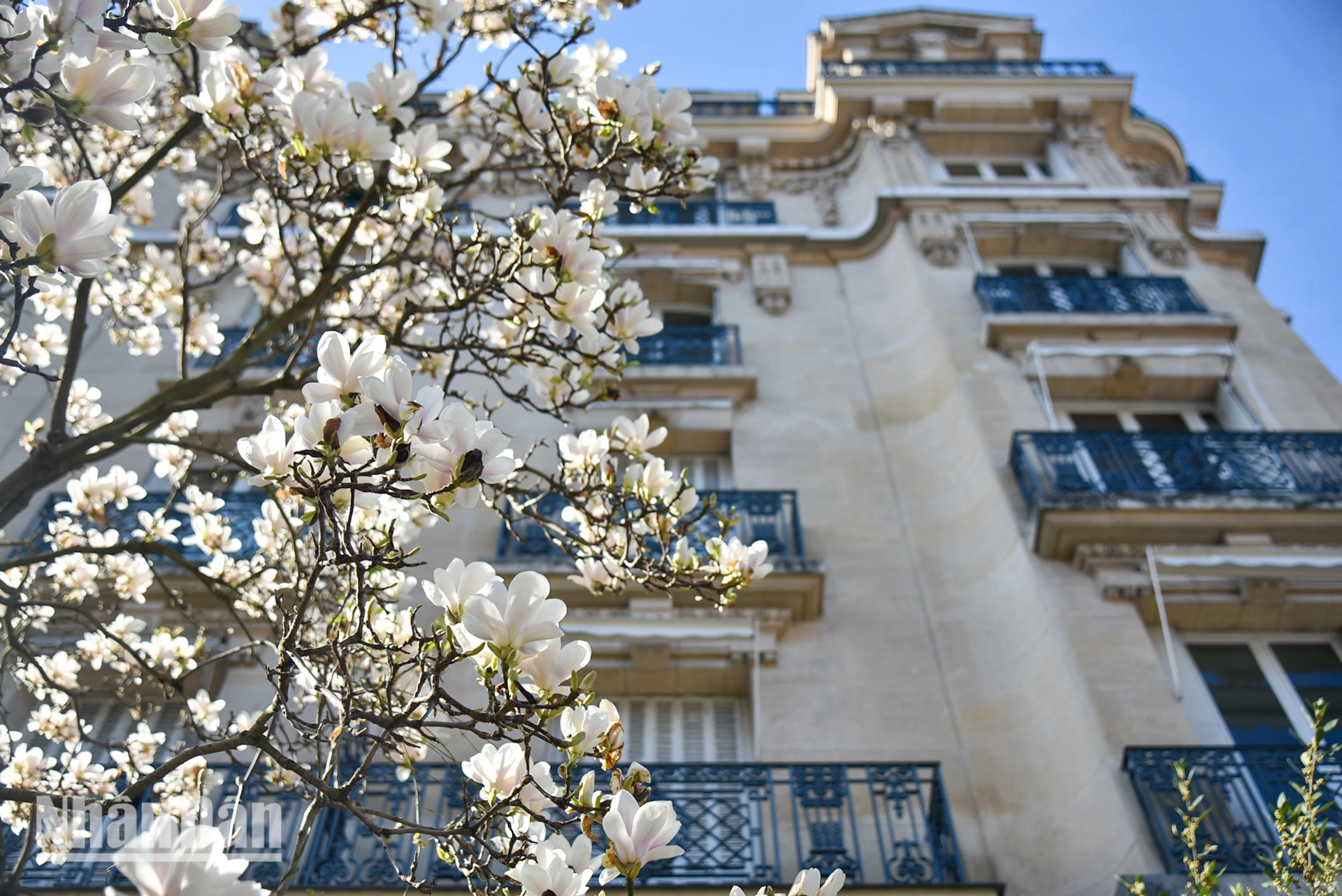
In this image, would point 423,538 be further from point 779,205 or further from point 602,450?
point 779,205

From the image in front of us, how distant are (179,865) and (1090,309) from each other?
9.54 metres

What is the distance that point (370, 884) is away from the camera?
525 cm

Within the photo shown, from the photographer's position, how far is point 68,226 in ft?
7.77

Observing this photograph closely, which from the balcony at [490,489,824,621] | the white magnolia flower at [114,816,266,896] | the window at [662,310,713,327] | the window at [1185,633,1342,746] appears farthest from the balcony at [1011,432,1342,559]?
the white magnolia flower at [114,816,266,896]

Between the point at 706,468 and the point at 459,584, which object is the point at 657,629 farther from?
the point at 459,584

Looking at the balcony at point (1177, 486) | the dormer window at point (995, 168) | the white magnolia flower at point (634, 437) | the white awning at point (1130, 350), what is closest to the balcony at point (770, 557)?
the balcony at point (1177, 486)

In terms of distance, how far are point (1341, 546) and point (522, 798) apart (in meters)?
6.72

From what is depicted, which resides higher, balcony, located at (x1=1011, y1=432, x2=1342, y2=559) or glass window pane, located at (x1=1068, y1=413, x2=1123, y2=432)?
glass window pane, located at (x1=1068, y1=413, x2=1123, y2=432)

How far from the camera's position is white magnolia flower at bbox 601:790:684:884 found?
2.30 metres

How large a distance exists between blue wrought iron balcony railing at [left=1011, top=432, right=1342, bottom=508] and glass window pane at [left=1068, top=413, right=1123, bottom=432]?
0.99 meters

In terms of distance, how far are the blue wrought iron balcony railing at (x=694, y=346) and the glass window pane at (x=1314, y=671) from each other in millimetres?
5069

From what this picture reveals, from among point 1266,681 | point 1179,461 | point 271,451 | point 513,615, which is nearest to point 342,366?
point 271,451

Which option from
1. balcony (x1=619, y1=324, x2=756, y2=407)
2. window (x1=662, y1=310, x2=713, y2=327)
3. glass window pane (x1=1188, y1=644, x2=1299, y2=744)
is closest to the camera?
A: glass window pane (x1=1188, y1=644, x2=1299, y2=744)

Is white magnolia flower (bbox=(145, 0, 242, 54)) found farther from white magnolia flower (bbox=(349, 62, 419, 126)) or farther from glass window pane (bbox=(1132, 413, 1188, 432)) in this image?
glass window pane (bbox=(1132, 413, 1188, 432))
